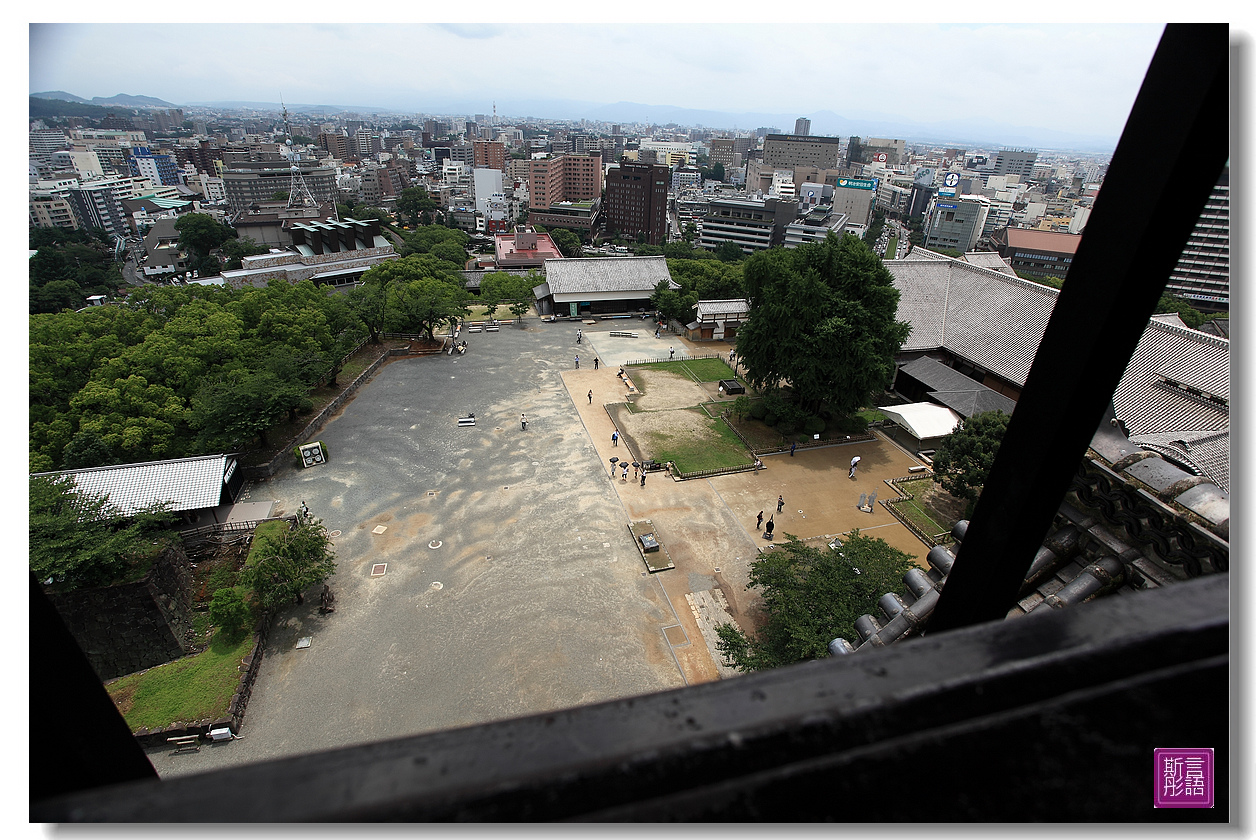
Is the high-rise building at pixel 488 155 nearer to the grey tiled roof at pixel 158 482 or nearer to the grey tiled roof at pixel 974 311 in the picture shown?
the grey tiled roof at pixel 974 311

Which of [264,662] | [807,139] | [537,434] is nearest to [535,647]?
[264,662]

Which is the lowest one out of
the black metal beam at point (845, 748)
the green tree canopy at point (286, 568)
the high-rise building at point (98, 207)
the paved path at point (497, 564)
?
the high-rise building at point (98, 207)

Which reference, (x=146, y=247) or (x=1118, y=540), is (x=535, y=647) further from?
(x=146, y=247)

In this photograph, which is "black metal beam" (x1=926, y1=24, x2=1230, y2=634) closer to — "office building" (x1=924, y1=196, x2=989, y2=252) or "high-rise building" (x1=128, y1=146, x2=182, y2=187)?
"office building" (x1=924, y1=196, x2=989, y2=252)

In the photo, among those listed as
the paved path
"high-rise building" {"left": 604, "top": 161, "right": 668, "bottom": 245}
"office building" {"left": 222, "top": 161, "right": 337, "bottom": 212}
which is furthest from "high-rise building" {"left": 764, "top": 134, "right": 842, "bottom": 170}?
the paved path

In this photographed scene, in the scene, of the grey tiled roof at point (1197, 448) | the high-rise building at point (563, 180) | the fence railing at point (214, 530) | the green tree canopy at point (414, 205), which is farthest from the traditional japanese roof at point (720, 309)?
the green tree canopy at point (414, 205)
